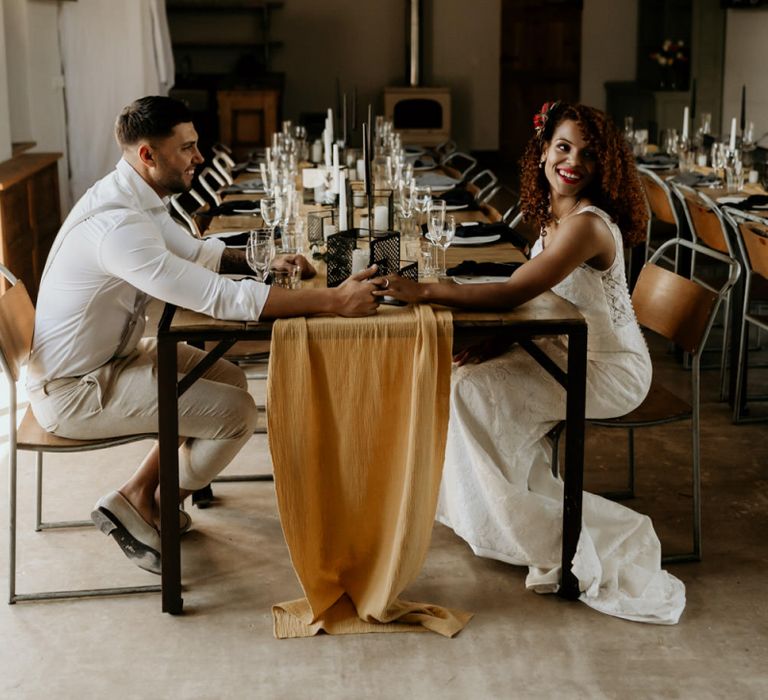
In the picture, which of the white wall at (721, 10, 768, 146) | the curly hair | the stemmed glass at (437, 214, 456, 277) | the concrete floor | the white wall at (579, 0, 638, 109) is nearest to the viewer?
the concrete floor

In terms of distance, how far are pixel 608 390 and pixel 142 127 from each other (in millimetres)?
1502

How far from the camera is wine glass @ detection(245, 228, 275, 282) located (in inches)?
128

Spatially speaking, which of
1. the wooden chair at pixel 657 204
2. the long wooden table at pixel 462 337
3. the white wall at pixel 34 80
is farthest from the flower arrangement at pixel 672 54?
the long wooden table at pixel 462 337

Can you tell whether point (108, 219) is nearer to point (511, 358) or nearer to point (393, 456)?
point (393, 456)

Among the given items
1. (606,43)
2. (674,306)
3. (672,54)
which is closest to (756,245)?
(674,306)

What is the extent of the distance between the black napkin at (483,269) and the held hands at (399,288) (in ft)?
1.39

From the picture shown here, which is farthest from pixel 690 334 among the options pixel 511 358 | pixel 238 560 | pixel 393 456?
pixel 238 560

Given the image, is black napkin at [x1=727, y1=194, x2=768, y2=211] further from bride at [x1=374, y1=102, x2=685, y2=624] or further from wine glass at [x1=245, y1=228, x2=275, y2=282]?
wine glass at [x1=245, y1=228, x2=275, y2=282]

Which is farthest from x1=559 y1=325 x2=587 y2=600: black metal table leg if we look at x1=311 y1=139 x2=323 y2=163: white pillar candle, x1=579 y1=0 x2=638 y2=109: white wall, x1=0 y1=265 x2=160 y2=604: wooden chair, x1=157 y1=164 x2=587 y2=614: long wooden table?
x1=579 y1=0 x2=638 y2=109: white wall

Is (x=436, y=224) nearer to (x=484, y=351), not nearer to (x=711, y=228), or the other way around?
(x=484, y=351)

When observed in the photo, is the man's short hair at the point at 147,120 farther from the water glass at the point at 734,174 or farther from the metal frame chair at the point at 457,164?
the water glass at the point at 734,174

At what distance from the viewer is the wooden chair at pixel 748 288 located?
429 cm

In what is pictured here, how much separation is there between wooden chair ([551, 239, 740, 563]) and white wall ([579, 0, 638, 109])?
1016cm

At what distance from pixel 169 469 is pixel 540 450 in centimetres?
107
